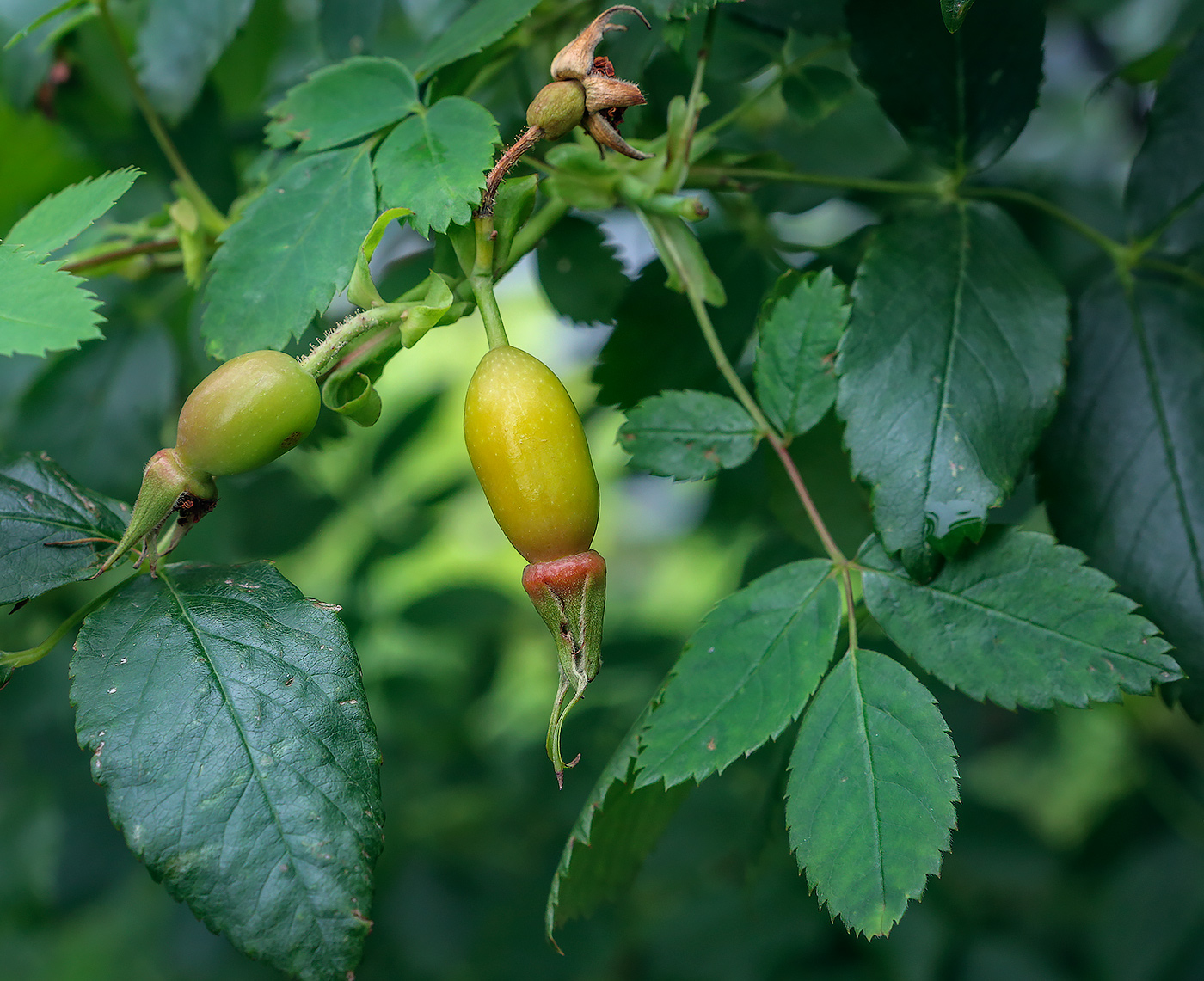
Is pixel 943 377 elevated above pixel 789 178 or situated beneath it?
situated beneath

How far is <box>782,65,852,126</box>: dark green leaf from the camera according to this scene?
1215mm

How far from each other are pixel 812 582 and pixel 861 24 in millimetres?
606

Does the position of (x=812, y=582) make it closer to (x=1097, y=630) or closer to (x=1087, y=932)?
(x=1097, y=630)

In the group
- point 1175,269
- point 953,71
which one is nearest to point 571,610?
point 953,71

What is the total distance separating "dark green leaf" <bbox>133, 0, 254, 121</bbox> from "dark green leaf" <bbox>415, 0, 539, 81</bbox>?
43cm

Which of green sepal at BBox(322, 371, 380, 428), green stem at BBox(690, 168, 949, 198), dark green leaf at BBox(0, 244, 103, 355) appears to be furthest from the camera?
green stem at BBox(690, 168, 949, 198)

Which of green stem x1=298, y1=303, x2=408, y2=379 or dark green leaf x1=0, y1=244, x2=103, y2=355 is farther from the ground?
dark green leaf x1=0, y1=244, x2=103, y2=355

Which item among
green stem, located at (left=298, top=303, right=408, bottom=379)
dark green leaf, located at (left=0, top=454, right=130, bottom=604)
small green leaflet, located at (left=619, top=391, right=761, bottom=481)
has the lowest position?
small green leaflet, located at (left=619, top=391, right=761, bottom=481)

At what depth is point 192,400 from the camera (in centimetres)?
79

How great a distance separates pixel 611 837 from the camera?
1.01 meters

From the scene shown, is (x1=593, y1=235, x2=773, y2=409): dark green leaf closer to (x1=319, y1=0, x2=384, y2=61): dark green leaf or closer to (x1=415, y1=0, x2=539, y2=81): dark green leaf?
(x1=415, y1=0, x2=539, y2=81): dark green leaf

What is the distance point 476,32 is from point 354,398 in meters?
0.40

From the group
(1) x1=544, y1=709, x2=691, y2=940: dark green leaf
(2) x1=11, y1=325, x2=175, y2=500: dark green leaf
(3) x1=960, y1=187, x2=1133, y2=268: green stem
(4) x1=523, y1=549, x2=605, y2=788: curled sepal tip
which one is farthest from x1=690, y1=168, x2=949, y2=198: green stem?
(2) x1=11, y1=325, x2=175, y2=500: dark green leaf

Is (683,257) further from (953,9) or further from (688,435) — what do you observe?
(953,9)
